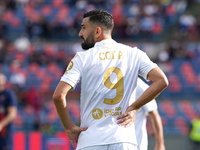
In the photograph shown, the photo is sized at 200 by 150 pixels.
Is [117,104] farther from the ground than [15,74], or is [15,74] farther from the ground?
[117,104]

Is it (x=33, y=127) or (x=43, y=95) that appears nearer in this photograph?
(x=33, y=127)

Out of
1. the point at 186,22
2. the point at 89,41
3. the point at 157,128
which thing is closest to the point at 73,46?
the point at 186,22

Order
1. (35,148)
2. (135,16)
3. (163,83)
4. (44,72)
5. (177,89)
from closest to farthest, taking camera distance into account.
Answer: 1. (163,83)
2. (35,148)
3. (177,89)
4. (44,72)
5. (135,16)

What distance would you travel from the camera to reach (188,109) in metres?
13.8

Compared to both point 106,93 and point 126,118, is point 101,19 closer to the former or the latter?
point 106,93

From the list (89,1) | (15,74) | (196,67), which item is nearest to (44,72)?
(15,74)

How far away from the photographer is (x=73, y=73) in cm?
288

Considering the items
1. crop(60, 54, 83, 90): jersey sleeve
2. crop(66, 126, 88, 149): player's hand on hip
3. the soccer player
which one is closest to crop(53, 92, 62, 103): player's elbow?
the soccer player

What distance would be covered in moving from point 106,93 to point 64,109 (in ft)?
1.21

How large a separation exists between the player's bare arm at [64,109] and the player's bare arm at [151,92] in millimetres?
353

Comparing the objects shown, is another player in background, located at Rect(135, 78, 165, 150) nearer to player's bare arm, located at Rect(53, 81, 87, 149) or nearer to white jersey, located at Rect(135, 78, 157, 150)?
Result: white jersey, located at Rect(135, 78, 157, 150)

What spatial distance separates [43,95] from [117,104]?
12.4 m

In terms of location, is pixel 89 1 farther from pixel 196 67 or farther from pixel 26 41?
pixel 196 67

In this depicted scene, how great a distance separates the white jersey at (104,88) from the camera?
2885 mm
